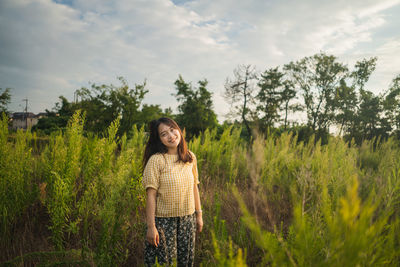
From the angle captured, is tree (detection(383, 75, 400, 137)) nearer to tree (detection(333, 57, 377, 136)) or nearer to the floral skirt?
tree (detection(333, 57, 377, 136))

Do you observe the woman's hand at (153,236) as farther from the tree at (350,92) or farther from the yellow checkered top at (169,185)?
the tree at (350,92)

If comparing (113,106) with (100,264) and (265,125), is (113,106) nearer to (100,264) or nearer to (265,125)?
(100,264)

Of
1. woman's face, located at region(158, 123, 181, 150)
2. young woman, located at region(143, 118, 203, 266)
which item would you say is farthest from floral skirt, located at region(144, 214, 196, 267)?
woman's face, located at region(158, 123, 181, 150)

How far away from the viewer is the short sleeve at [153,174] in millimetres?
1927

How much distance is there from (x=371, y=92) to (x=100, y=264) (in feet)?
79.6

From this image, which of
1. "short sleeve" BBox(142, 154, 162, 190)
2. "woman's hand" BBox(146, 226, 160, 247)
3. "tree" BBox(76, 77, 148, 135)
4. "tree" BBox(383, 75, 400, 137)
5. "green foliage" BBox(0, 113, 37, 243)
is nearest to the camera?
"woman's hand" BBox(146, 226, 160, 247)

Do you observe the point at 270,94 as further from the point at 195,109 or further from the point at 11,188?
the point at 11,188

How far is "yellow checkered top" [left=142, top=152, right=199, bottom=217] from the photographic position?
196 cm

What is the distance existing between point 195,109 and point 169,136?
58.0ft

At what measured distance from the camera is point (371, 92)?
19.2 m

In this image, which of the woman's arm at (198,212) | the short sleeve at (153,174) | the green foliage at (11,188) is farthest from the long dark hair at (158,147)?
the green foliage at (11,188)

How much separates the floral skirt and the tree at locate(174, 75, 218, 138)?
16.7 metres

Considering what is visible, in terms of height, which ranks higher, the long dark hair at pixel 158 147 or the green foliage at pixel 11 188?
the long dark hair at pixel 158 147

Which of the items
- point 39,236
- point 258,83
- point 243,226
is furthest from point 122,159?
point 258,83
